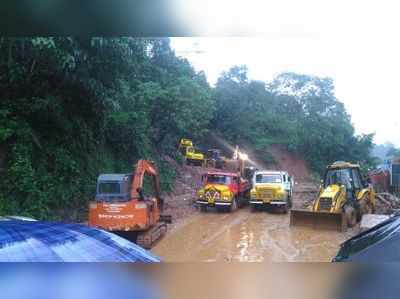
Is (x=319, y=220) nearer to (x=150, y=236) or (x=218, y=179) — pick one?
(x=218, y=179)

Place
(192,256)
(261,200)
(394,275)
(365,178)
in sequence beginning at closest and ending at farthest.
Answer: (394,275) < (192,256) < (365,178) < (261,200)

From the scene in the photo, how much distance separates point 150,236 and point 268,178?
16.9ft

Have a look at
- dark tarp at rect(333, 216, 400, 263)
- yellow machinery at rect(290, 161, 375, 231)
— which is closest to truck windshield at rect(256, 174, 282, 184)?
yellow machinery at rect(290, 161, 375, 231)

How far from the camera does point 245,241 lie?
782 centimetres

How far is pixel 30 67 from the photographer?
736 centimetres

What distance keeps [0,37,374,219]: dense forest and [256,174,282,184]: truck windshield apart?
1.87m

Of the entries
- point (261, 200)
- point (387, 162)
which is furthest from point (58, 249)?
point (387, 162)

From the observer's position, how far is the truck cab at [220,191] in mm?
10281

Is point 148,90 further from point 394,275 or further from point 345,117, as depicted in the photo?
point 394,275

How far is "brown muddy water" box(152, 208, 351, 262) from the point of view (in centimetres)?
660

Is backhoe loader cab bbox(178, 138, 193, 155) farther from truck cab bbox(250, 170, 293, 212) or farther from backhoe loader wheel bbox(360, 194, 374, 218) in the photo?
backhoe loader wheel bbox(360, 194, 374, 218)

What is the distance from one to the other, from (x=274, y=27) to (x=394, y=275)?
1439 mm

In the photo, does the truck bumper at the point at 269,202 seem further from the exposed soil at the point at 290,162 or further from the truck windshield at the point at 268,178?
the exposed soil at the point at 290,162

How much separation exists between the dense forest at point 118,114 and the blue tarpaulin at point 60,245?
3366 mm
